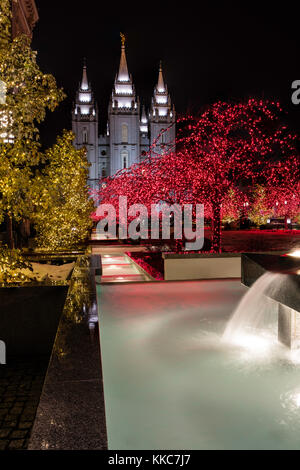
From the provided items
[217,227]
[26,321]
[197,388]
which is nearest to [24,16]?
[217,227]

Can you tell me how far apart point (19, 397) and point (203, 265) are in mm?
7057

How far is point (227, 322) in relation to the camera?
6508 millimetres

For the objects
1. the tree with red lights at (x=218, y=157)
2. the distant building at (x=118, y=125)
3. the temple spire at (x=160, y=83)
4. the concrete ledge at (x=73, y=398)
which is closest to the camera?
the concrete ledge at (x=73, y=398)

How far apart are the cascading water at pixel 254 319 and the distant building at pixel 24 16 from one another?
2898cm

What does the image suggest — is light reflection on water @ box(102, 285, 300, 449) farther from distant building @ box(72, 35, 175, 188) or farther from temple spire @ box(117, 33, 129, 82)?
temple spire @ box(117, 33, 129, 82)

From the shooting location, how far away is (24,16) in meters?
31.4

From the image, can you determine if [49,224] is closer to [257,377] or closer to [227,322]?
[227,322]

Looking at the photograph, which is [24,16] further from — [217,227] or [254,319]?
[254,319]

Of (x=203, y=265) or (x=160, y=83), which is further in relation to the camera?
(x=160, y=83)

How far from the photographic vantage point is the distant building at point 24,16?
2795cm

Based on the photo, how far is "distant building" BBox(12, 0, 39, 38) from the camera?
28.0m

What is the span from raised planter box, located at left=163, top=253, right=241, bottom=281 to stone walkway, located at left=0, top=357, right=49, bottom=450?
5631 millimetres

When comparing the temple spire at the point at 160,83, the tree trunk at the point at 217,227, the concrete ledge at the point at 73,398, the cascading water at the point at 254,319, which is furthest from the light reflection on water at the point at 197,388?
the temple spire at the point at 160,83

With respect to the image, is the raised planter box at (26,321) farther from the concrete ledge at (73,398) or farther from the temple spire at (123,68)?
the temple spire at (123,68)
